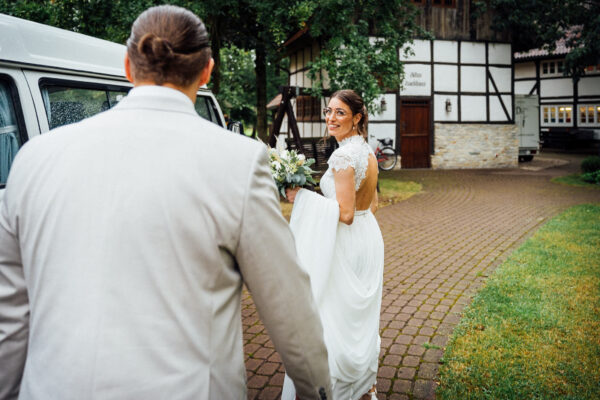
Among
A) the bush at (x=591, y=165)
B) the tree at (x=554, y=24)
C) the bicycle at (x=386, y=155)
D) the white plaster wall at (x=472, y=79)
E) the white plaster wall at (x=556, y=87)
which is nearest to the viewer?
the bush at (x=591, y=165)

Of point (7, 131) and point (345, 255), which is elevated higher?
point (7, 131)

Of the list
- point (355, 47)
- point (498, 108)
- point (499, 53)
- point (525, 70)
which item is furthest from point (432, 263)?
point (525, 70)

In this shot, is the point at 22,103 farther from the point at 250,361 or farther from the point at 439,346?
the point at 439,346

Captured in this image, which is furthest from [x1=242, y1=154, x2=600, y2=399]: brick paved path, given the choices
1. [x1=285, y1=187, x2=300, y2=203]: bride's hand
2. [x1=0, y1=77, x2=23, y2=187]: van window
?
[x1=0, y1=77, x2=23, y2=187]: van window

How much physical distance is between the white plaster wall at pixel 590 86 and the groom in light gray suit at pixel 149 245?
34.8 meters

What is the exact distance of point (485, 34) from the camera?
20406 millimetres

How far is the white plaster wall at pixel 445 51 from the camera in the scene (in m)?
19.8

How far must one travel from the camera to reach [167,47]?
130 cm

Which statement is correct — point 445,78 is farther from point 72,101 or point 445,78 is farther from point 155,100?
point 155,100

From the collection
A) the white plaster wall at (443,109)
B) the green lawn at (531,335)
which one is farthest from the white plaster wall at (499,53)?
the green lawn at (531,335)

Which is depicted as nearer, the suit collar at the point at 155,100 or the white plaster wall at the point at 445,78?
the suit collar at the point at 155,100

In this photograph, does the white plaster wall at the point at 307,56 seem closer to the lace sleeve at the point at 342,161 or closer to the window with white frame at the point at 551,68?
the lace sleeve at the point at 342,161

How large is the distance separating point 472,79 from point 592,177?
21.7ft

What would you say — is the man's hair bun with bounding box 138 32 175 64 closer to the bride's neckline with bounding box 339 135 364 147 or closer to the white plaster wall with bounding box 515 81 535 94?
the bride's neckline with bounding box 339 135 364 147
